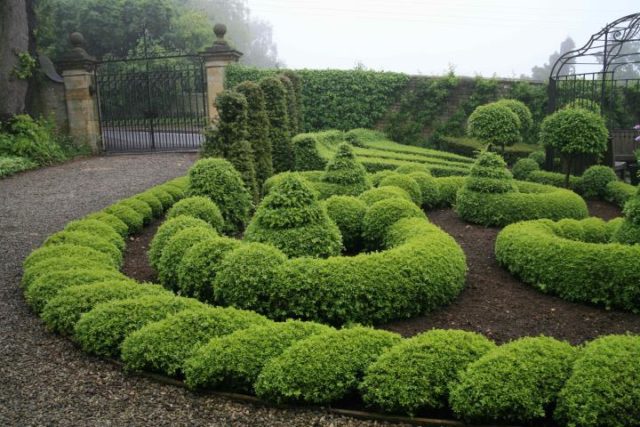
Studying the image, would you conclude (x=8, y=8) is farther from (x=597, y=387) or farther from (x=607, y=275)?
(x=597, y=387)

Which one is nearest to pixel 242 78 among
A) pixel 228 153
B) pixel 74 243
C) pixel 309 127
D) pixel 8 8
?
pixel 309 127

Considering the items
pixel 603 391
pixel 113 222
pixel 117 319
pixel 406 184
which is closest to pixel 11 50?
pixel 113 222

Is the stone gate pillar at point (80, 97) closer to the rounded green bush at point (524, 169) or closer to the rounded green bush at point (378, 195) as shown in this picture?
the rounded green bush at point (378, 195)

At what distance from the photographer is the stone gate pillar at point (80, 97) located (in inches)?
688

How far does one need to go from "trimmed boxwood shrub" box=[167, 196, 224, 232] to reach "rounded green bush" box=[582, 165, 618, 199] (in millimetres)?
8183

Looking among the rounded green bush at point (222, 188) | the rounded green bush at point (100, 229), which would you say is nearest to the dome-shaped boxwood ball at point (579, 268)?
the rounded green bush at point (222, 188)

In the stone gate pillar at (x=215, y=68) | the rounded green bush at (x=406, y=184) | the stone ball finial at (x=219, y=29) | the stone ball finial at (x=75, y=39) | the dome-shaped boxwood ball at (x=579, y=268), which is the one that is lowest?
the dome-shaped boxwood ball at (x=579, y=268)

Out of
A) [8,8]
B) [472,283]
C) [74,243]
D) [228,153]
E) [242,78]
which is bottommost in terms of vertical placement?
[472,283]

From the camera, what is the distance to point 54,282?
5.79 meters

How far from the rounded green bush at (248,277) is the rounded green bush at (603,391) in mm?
2807

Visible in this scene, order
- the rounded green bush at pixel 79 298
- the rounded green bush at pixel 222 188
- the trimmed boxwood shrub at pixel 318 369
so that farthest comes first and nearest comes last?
the rounded green bush at pixel 222 188 < the rounded green bush at pixel 79 298 < the trimmed boxwood shrub at pixel 318 369

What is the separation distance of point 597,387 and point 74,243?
564 cm

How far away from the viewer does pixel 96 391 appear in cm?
436

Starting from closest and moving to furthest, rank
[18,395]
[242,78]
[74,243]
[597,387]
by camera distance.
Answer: [597,387]
[18,395]
[74,243]
[242,78]
